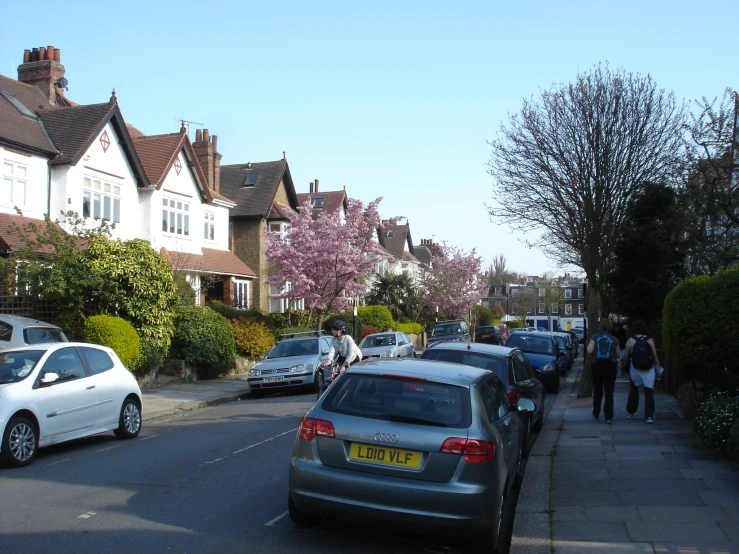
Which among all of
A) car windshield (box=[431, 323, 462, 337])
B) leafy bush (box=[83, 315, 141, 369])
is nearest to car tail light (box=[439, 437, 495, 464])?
→ leafy bush (box=[83, 315, 141, 369])

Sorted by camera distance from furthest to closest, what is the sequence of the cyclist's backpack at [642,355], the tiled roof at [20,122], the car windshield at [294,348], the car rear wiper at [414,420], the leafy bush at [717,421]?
the tiled roof at [20,122], the car windshield at [294,348], the cyclist's backpack at [642,355], the leafy bush at [717,421], the car rear wiper at [414,420]

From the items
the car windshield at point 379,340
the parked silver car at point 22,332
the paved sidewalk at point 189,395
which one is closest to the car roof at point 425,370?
the paved sidewalk at point 189,395

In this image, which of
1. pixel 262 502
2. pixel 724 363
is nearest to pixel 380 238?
pixel 724 363

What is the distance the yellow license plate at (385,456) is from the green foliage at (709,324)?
24.7ft

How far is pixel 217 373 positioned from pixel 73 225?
640 cm

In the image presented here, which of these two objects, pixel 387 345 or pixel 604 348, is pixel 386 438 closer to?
pixel 604 348

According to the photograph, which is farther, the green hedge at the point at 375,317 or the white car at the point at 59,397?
the green hedge at the point at 375,317

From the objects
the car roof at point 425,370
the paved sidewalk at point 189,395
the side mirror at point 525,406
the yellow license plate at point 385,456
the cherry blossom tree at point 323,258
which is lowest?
the paved sidewalk at point 189,395

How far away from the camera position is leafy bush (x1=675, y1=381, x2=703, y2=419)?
11610mm

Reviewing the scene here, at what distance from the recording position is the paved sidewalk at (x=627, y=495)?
19.2 feet

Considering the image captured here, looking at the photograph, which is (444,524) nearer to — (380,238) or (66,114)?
(66,114)

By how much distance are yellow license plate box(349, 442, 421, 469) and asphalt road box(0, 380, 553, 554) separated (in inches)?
31.2

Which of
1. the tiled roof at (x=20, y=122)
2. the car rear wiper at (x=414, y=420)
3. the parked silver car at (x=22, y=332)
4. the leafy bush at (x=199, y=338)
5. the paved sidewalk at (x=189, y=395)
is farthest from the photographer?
the tiled roof at (x=20, y=122)

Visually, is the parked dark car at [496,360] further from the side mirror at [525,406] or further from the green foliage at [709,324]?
the green foliage at [709,324]
